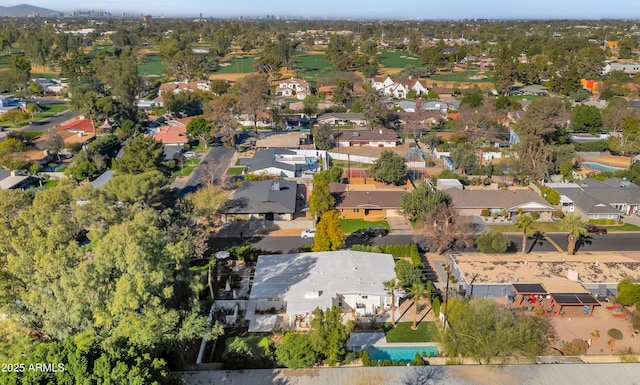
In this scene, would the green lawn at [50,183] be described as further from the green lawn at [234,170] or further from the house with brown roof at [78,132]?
the green lawn at [234,170]

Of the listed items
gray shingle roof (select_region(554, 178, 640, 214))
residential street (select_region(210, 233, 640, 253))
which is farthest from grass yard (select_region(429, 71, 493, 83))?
residential street (select_region(210, 233, 640, 253))

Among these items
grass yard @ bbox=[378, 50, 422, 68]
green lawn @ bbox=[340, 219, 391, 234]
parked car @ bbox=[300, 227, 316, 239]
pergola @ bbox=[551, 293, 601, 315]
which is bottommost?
parked car @ bbox=[300, 227, 316, 239]

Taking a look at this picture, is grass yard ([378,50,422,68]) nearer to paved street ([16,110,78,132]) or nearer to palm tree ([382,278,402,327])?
paved street ([16,110,78,132])

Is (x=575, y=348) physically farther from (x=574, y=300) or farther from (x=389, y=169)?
(x=389, y=169)

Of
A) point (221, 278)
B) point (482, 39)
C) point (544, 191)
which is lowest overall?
point (221, 278)

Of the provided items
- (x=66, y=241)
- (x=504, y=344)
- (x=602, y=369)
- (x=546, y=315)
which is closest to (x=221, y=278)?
(x=66, y=241)

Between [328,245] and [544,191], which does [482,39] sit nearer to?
[544,191]
